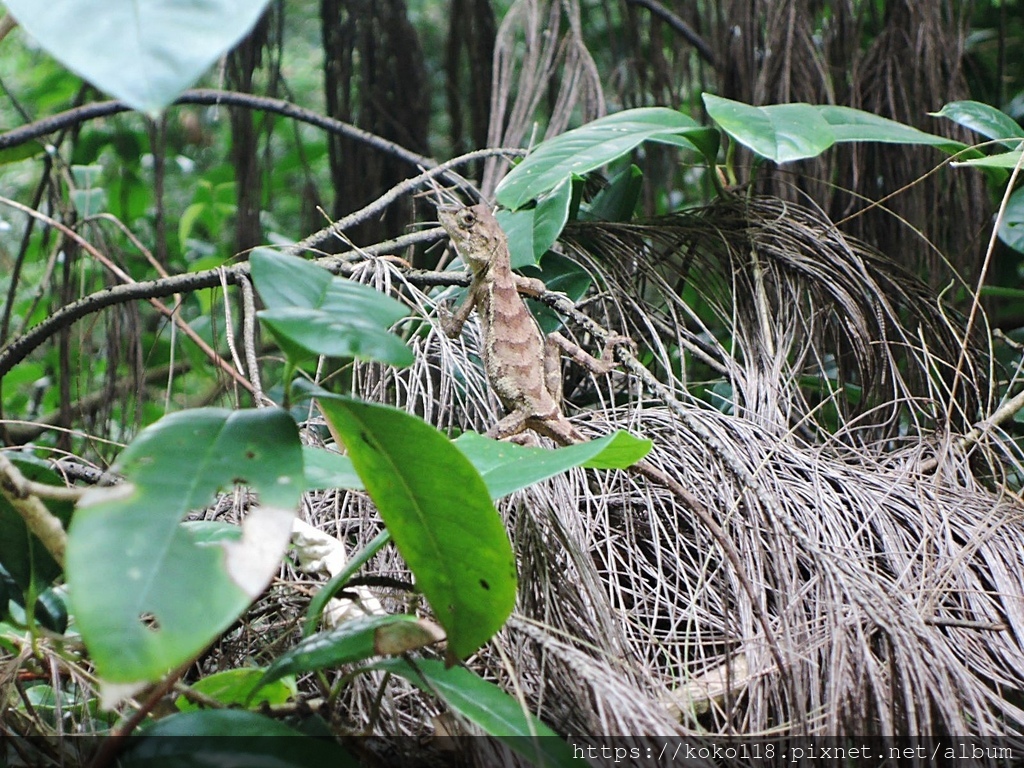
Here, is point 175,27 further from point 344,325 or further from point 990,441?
point 990,441

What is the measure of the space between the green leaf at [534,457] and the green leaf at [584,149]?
25.0 inches

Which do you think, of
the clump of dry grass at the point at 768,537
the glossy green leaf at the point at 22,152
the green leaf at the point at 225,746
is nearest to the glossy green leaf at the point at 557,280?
the clump of dry grass at the point at 768,537

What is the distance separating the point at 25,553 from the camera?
95 cm

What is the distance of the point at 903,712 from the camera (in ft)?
2.99

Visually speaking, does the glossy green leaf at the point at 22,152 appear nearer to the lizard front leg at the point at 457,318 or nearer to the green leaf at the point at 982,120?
the lizard front leg at the point at 457,318

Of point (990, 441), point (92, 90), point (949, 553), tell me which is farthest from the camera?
point (92, 90)

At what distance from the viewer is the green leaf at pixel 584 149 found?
1.56 m

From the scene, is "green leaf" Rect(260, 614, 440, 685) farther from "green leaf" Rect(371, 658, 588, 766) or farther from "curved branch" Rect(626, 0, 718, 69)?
"curved branch" Rect(626, 0, 718, 69)

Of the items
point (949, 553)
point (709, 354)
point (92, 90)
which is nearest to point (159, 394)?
point (92, 90)

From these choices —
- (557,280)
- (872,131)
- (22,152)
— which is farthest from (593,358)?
(22,152)

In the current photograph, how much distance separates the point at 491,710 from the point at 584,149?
3.78 feet

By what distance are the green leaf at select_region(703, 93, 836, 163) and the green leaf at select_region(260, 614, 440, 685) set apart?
1077mm

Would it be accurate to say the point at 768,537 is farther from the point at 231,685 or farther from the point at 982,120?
the point at 982,120

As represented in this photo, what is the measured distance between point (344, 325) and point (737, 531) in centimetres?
68
